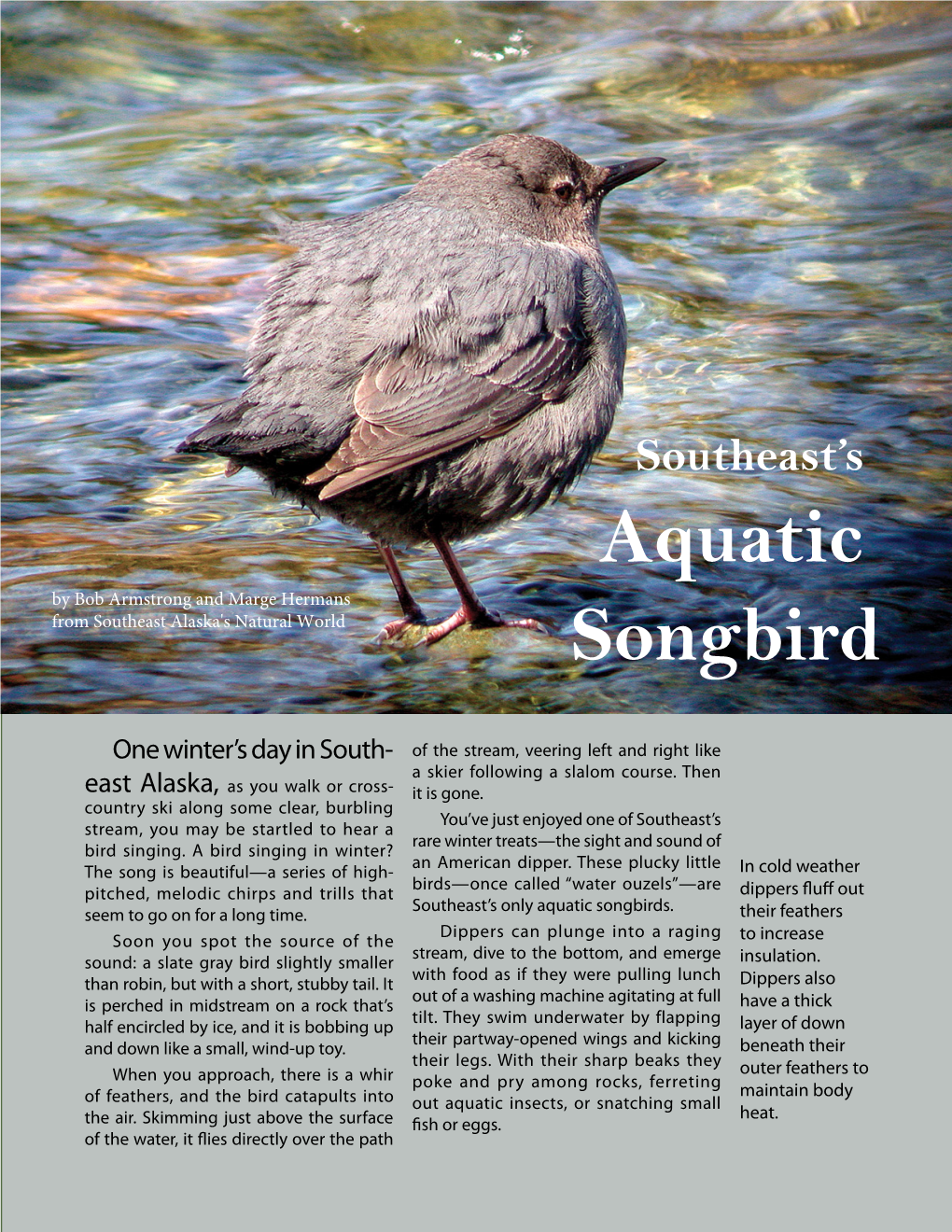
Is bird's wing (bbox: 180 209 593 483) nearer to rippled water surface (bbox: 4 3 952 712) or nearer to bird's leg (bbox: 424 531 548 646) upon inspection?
bird's leg (bbox: 424 531 548 646)

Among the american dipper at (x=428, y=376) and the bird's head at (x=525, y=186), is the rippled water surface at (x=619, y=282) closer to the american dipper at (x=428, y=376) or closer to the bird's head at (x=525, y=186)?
the american dipper at (x=428, y=376)

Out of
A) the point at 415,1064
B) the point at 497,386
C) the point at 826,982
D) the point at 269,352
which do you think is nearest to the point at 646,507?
the point at 497,386

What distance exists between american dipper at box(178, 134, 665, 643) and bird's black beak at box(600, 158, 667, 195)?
0.47m

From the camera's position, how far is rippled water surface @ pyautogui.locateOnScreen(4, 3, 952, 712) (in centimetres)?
420

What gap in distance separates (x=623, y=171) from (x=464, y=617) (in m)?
A: 1.80

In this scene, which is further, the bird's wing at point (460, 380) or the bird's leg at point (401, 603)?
the bird's leg at point (401, 603)

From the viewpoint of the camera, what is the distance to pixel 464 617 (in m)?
4.43

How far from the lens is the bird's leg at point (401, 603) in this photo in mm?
4402

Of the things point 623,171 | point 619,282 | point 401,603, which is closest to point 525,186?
point 623,171

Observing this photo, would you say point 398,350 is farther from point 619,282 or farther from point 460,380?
point 619,282

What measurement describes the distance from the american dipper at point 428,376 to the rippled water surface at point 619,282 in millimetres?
476

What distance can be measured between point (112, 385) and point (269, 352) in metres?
2.20

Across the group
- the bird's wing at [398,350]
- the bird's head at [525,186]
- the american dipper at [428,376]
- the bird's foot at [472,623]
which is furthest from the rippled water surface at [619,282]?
the bird's head at [525,186]

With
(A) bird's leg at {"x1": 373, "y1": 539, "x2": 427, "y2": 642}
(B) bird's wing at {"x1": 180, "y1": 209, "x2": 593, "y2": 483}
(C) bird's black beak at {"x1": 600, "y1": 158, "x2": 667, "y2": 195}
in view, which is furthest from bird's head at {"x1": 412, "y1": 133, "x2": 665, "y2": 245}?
(A) bird's leg at {"x1": 373, "y1": 539, "x2": 427, "y2": 642}
